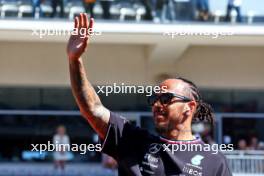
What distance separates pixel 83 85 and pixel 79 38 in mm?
209

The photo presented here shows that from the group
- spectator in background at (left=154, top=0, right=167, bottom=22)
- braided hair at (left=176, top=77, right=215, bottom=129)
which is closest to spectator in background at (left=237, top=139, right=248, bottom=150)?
spectator in background at (left=154, top=0, right=167, bottom=22)

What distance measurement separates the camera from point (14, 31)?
12.5m

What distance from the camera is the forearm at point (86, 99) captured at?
2801 mm

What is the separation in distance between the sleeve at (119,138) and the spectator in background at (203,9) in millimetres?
10153

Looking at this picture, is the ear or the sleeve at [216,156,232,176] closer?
the sleeve at [216,156,232,176]

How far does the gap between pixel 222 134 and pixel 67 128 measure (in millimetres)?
3325

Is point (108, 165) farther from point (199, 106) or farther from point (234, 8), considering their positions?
point (199, 106)

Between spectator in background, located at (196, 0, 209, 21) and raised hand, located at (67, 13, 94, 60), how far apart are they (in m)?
10.3

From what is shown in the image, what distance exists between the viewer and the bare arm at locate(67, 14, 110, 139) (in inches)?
108

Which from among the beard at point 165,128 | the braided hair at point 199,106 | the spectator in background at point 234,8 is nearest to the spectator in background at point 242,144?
the spectator in background at point 234,8

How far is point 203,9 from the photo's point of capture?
1315 cm

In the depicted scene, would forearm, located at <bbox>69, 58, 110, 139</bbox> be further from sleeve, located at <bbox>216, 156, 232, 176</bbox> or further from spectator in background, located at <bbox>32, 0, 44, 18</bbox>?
spectator in background, located at <bbox>32, 0, 44, 18</bbox>

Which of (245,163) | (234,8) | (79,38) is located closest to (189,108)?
(79,38)

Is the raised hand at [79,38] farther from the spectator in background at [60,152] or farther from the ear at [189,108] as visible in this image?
the spectator in background at [60,152]
